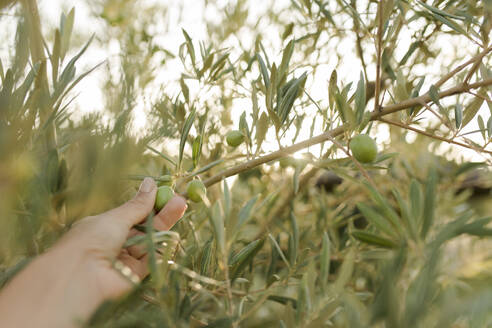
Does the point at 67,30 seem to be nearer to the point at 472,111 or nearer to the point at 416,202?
the point at 416,202

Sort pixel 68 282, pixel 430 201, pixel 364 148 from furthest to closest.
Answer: pixel 364 148 < pixel 68 282 < pixel 430 201

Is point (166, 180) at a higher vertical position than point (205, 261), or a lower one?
higher

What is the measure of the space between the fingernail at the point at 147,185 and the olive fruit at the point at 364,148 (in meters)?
0.43

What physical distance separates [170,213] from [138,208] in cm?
11

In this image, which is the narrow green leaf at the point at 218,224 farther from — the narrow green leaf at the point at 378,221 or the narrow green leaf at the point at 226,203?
the narrow green leaf at the point at 378,221

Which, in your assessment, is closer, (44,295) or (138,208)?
(44,295)

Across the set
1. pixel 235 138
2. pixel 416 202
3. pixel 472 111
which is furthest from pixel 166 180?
pixel 472 111

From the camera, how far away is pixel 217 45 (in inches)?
71.8

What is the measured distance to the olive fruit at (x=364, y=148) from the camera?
76cm

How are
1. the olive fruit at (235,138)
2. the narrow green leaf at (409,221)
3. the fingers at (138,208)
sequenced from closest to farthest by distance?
the narrow green leaf at (409,221) < the fingers at (138,208) < the olive fruit at (235,138)

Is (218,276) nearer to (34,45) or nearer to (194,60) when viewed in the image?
(34,45)

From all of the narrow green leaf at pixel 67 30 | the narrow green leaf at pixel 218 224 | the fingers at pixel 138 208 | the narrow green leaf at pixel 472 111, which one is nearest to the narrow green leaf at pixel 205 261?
the fingers at pixel 138 208

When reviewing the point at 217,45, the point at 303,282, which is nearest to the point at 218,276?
the point at 303,282

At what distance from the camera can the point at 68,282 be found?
62 cm
